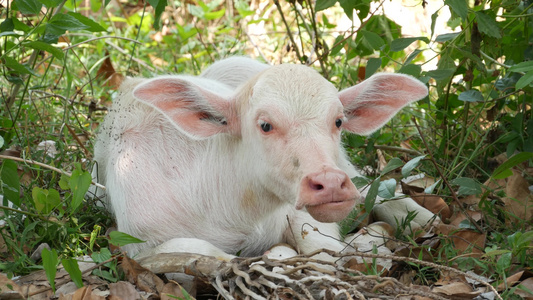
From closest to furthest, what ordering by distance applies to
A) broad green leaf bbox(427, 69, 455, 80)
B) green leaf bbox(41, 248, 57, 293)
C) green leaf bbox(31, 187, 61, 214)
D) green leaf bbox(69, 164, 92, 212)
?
green leaf bbox(41, 248, 57, 293) < green leaf bbox(69, 164, 92, 212) < green leaf bbox(31, 187, 61, 214) < broad green leaf bbox(427, 69, 455, 80)

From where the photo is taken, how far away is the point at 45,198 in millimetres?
3221

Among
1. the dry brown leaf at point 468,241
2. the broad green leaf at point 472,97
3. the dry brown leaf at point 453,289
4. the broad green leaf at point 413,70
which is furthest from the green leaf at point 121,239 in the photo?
the broad green leaf at point 472,97

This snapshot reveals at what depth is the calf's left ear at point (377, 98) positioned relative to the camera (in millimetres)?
3779

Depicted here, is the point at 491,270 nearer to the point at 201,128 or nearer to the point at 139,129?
the point at 201,128

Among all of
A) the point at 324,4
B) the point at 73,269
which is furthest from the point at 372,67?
the point at 73,269

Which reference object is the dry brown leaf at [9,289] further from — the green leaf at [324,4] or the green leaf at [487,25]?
the green leaf at [487,25]

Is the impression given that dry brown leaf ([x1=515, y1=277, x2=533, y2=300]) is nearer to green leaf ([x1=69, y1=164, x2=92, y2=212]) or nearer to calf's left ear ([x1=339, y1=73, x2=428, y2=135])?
calf's left ear ([x1=339, y1=73, x2=428, y2=135])

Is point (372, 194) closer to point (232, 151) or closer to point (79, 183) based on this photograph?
point (232, 151)

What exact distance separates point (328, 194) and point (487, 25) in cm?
156

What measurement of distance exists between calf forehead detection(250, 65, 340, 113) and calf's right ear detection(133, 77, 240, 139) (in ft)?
0.89

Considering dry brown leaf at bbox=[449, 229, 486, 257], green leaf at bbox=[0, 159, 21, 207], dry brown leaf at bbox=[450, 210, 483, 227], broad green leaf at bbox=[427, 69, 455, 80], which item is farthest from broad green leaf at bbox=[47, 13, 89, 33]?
dry brown leaf at bbox=[450, 210, 483, 227]

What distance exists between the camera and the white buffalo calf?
3410 millimetres

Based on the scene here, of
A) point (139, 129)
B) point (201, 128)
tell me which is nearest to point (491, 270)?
point (201, 128)

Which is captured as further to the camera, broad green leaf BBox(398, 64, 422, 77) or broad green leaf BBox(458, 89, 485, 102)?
broad green leaf BBox(458, 89, 485, 102)
